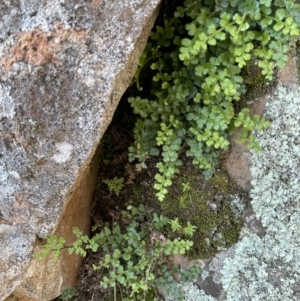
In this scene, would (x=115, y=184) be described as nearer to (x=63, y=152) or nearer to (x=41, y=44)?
(x=63, y=152)

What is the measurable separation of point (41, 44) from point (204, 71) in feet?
2.49

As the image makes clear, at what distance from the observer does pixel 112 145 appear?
9.13 feet

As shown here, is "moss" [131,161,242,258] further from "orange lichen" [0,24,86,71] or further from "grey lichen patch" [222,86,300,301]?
"orange lichen" [0,24,86,71]

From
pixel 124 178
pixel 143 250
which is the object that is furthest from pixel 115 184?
pixel 143 250

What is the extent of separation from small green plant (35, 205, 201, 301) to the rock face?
0.39 metres

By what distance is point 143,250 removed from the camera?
8.18ft

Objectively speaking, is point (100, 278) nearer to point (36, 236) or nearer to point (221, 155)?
point (36, 236)

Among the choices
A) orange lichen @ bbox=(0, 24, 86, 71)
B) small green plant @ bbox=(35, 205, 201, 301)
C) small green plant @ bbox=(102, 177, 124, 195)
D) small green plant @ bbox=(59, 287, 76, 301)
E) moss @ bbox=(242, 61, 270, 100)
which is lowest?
small green plant @ bbox=(59, 287, 76, 301)

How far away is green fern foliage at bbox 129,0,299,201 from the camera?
1.86m

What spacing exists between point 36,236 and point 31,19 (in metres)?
1.12

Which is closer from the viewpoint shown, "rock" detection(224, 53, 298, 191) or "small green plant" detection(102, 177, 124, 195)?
"rock" detection(224, 53, 298, 191)

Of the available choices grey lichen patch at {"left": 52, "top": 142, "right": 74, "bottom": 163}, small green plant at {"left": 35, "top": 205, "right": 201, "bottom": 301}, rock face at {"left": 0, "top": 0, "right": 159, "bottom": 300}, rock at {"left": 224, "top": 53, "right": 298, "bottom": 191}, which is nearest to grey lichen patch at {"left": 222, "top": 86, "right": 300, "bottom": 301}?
rock at {"left": 224, "top": 53, "right": 298, "bottom": 191}

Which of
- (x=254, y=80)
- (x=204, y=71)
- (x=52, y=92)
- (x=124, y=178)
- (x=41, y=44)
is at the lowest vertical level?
(x=124, y=178)

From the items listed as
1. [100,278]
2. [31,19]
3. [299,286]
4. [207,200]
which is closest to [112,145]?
[207,200]
